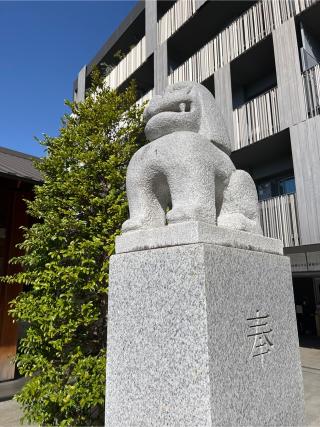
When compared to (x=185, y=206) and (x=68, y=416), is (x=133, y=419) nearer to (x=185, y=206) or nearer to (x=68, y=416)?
(x=185, y=206)

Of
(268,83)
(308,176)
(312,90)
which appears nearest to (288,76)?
(312,90)

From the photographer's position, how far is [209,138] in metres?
2.70

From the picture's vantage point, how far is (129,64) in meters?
13.5

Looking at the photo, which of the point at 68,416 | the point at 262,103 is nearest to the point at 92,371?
the point at 68,416

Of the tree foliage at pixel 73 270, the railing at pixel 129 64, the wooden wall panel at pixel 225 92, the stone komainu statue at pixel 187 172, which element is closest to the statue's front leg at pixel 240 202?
the stone komainu statue at pixel 187 172

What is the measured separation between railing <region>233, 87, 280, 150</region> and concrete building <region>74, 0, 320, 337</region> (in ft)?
0.09

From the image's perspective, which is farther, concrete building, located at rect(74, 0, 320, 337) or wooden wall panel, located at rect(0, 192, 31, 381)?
concrete building, located at rect(74, 0, 320, 337)

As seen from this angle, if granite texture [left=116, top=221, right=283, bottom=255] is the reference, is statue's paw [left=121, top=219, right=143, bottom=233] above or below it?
above

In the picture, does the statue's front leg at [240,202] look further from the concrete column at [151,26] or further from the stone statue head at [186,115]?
the concrete column at [151,26]

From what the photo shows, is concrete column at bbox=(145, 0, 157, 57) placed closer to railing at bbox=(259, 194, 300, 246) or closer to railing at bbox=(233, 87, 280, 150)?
railing at bbox=(233, 87, 280, 150)

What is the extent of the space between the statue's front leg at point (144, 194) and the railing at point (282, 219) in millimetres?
6140

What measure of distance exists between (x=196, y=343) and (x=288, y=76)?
8.16m

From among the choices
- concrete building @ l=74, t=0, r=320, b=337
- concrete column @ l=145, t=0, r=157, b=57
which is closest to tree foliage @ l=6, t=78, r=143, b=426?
Answer: concrete building @ l=74, t=0, r=320, b=337

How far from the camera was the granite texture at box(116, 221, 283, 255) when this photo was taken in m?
2.11
